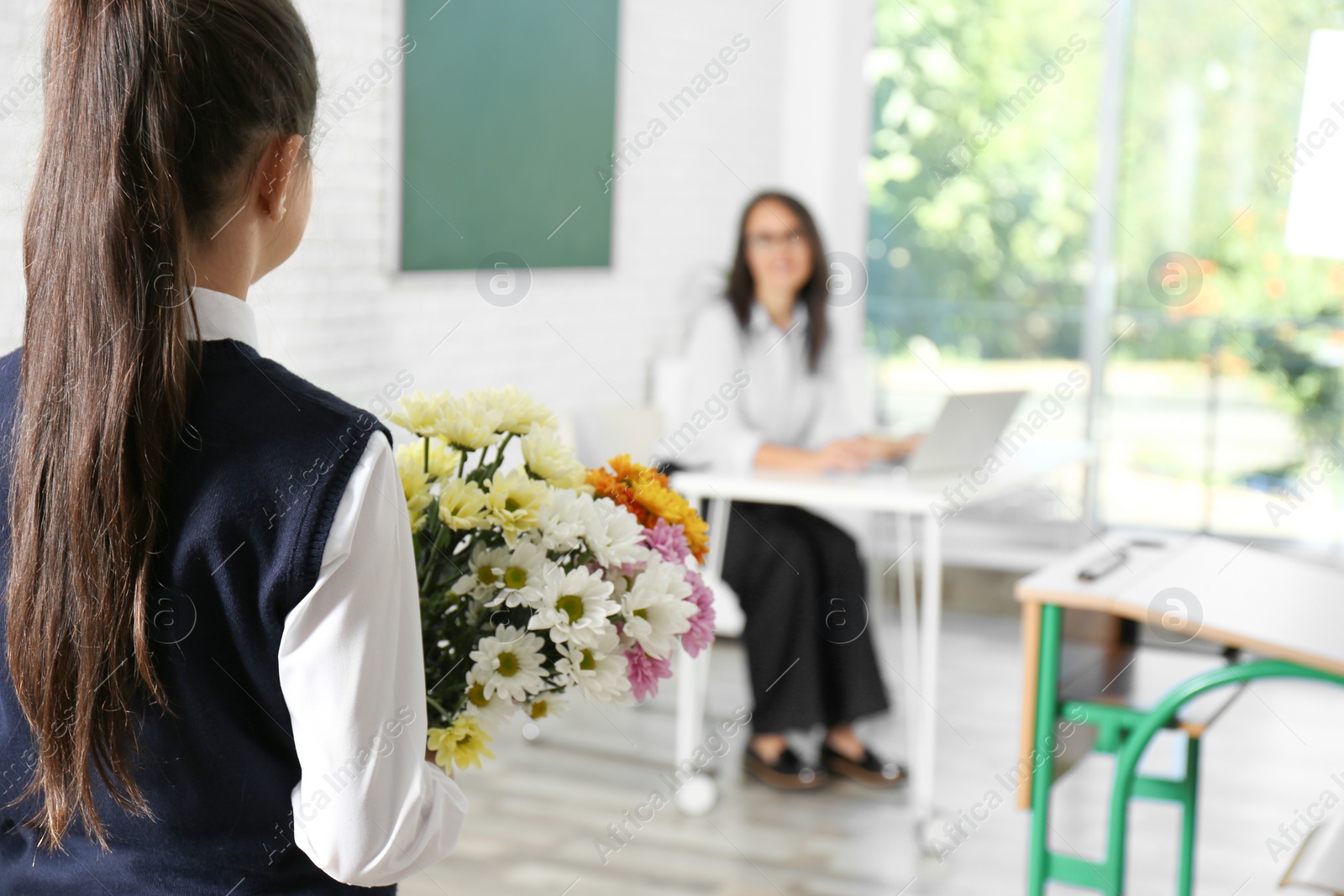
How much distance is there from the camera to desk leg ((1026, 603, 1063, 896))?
195cm

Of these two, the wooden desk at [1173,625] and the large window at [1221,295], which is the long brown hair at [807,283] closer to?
the wooden desk at [1173,625]

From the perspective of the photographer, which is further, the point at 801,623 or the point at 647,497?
the point at 801,623

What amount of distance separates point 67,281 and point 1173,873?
8.27ft

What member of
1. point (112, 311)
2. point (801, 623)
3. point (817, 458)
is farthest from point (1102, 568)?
point (112, 311)

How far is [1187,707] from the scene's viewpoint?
1989mm

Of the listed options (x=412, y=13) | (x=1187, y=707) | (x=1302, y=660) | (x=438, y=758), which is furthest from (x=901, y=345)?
(x=438, y=758)

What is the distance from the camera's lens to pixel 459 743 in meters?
0.95

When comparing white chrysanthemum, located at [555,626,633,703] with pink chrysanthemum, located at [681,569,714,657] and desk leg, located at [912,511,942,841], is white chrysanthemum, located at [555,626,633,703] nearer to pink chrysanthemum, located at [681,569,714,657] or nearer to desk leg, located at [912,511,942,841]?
pink chrysanthemum, located at [681,569,714,657]

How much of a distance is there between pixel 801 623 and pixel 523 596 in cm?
226

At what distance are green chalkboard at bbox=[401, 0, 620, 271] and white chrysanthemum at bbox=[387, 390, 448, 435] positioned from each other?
2.26m

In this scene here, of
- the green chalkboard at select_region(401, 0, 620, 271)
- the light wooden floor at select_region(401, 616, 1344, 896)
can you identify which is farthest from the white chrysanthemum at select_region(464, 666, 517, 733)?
the green chalkboard at select_region(401, 0, 620, 271)

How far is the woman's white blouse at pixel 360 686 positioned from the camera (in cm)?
75

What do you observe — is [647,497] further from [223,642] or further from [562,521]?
[223,642]

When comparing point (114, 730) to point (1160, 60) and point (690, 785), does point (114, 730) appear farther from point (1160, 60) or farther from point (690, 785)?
point (1160, 60)
